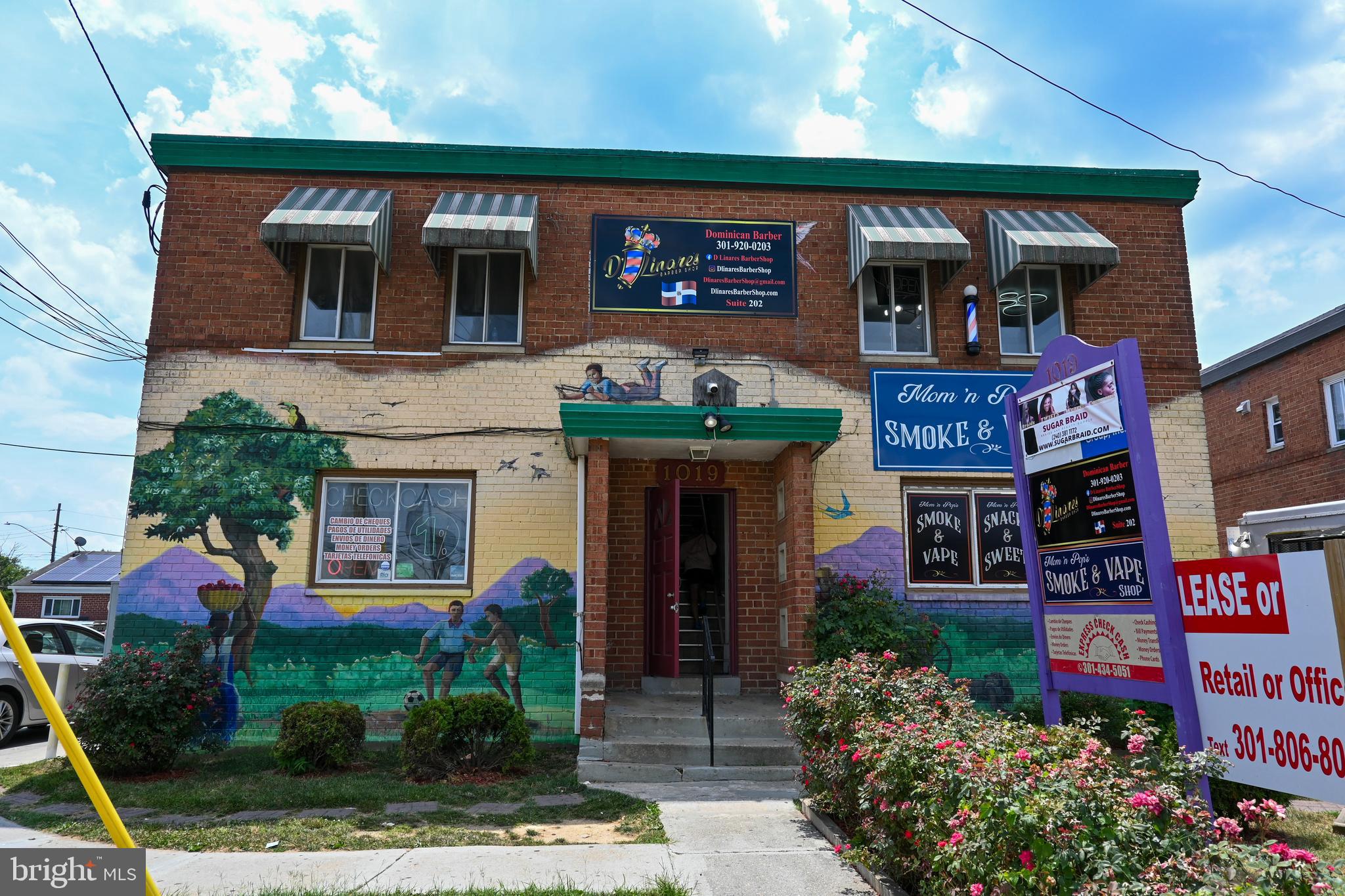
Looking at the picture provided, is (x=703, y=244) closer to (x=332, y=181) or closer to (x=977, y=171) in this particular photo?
(x=977, y=171)

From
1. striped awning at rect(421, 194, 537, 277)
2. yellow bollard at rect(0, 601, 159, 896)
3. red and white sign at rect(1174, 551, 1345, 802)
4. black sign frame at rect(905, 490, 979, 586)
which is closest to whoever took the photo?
yellow bollard at rect(0, 601, 159, 896)

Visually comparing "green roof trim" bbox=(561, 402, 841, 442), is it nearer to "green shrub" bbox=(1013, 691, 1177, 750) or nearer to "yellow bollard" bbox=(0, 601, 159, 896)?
"green shrub" bbox=(1013, 691, 1177, 750)

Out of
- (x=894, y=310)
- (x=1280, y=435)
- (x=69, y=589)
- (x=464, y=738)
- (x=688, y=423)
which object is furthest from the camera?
(x=69, y=589)

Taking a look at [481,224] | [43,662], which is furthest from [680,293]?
[43,662]

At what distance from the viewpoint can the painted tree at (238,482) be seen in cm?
1060

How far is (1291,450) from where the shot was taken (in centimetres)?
1933

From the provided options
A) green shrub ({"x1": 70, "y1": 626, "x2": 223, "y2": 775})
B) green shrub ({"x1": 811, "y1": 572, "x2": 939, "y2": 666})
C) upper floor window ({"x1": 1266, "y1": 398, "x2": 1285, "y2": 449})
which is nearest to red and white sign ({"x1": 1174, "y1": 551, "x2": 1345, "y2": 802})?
green shrub ({"x1": 811, "y1": 572, "x2": 939, "y2": 666})

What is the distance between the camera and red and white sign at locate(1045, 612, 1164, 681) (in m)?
5.45

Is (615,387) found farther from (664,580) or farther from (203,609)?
(203,609)

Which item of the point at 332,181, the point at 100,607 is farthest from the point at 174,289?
the point at 100,607

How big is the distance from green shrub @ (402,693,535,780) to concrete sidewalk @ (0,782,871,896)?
7.35ft

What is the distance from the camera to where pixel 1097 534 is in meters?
5.95

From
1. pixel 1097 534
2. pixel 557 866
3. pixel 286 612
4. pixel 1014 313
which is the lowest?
pixel 557 866

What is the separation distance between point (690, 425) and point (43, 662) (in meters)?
9.52
